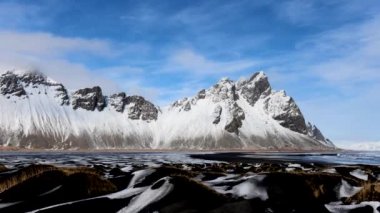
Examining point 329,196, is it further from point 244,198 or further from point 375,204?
point 244,198

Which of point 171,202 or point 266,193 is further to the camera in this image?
point 266,193

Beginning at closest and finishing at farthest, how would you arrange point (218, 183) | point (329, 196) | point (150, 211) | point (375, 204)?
point (150, 211), point (375, 204), point (329, 196), point (218, 183)

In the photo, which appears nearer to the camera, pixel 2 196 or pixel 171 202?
pixel 171 202

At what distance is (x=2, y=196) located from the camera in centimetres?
1241

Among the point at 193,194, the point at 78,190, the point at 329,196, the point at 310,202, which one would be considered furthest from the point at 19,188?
the point at 329,196

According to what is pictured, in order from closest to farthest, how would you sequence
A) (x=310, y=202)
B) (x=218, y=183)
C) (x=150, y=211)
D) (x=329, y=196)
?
(x=150, y=211)
(x=310, y=202)
(x=329, y=196)
(x=218, y=183)

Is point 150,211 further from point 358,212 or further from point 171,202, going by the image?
point 358,212

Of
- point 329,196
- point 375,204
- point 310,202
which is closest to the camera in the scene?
point 375,204

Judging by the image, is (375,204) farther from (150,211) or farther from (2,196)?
(2,196)

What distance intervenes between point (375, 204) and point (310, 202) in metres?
1.60

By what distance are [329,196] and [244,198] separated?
3.07m

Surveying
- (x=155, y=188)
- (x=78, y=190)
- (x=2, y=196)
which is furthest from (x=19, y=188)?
(x=155, y=188)

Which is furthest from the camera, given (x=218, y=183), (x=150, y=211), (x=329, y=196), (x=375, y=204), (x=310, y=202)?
(x=218, y=183)

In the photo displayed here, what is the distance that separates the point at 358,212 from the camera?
11.0 metres
